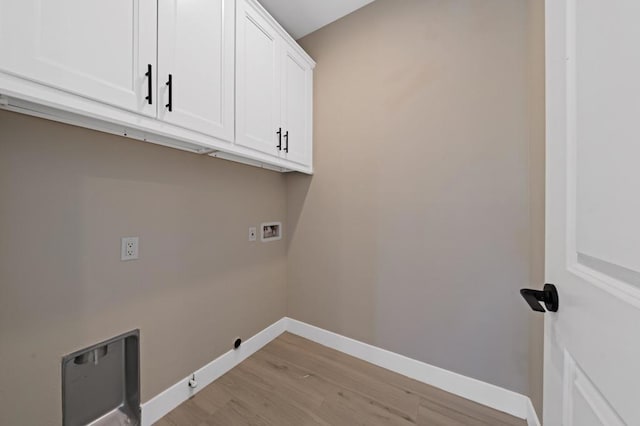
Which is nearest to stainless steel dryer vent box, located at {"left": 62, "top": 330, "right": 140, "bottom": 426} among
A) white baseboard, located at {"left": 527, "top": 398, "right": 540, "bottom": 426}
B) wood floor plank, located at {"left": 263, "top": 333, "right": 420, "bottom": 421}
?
wood floor plank, located at {"left": 263, "top": 333, "right": 420, "bottom": 421}

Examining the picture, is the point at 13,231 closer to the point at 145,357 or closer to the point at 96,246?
the point at 96,246

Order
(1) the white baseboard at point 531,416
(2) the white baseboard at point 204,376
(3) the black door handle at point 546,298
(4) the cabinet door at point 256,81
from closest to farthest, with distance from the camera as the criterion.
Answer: (3) the black door handle at point 546,298
(1) the white baseboard at point 531,416
(2) the white baseboard at point 204,376
(4) the cabinet door at point 256,81

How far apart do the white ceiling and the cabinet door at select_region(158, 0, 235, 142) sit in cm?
68

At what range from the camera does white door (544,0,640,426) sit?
335 mm

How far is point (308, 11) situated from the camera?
185cm

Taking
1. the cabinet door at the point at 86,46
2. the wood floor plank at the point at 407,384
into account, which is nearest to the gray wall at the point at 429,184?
the wood floor plank at the point at 407,384

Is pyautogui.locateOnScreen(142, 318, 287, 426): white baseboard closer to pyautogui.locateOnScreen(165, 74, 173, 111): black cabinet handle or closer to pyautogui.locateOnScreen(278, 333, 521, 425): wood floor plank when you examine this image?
pyautogui.locateOnScreen(278, 333, 521, 425): wood floor plank

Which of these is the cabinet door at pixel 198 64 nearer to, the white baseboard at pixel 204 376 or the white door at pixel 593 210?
the white door at pixel 593 210

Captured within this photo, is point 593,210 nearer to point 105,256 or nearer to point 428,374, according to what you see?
point 428,374

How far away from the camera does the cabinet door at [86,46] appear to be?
687mm

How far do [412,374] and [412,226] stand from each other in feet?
3.45

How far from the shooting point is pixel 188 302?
146cm

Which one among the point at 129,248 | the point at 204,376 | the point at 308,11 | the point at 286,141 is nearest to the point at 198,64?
the point at 286,141

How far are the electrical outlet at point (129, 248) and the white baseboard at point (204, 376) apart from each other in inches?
32.0
